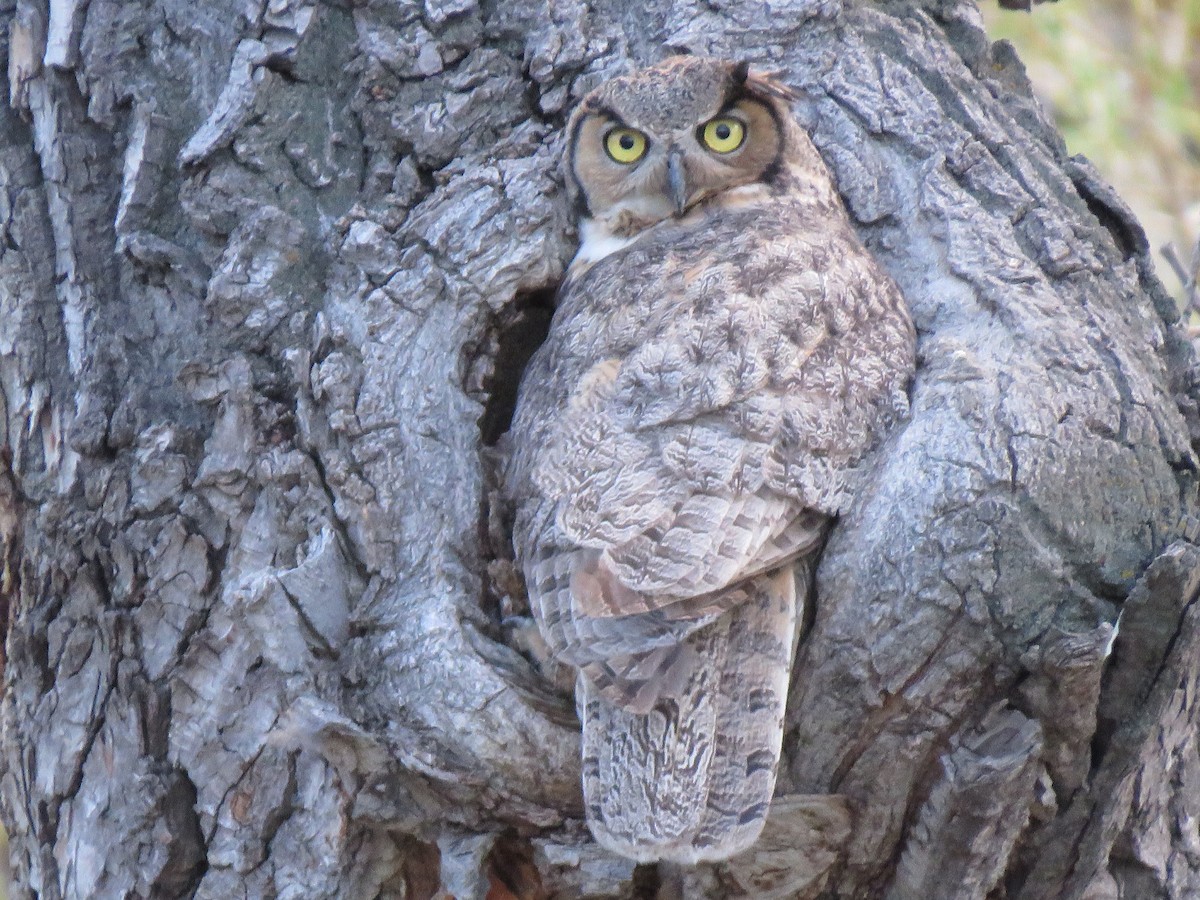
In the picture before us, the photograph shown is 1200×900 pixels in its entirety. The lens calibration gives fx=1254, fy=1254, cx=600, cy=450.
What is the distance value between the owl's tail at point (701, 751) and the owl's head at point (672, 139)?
979mm

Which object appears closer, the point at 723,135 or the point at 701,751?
the point at 701,751

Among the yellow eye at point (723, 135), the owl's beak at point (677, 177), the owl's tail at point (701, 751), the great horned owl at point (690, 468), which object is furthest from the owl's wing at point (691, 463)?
the yellow eye at point (723, 135)

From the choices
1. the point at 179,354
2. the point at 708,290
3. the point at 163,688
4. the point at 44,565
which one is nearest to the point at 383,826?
the point at 163,688

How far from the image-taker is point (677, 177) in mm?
2602

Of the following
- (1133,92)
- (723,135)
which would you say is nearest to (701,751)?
(723,135)

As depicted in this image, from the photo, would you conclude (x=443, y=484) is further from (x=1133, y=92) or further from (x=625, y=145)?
(x=1133, y=92)

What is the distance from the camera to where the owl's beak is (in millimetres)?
2600

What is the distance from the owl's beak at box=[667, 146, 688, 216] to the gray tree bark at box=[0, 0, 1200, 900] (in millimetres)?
234

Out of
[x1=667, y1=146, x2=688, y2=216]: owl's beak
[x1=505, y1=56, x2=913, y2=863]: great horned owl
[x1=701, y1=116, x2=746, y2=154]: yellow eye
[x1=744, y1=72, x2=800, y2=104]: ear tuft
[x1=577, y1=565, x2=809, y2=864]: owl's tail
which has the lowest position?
[x1=577, y1=565, x2=809, y2=864]: owl's tail

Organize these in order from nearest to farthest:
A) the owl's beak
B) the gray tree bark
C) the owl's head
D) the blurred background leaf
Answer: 1. the gray tree bark
2. the owl's head
3. the owl's beak
4. the blurred background leaf

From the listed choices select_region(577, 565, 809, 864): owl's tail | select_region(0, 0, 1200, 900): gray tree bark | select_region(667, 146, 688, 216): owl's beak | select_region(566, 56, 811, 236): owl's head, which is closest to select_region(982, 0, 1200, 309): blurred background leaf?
select_region(0, 0, 1200, 900): gray tree bark

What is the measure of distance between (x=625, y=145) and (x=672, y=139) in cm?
10

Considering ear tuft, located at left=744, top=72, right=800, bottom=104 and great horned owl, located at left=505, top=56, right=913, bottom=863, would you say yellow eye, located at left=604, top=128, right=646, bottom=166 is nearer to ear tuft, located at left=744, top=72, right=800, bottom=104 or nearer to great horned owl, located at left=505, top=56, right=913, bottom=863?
great horned owl, located at left=505, top=56, right=913, bottom=863

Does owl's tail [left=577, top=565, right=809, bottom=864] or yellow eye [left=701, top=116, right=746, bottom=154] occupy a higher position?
yellow eye [left=701, top=116, right=746, bottom=154]
